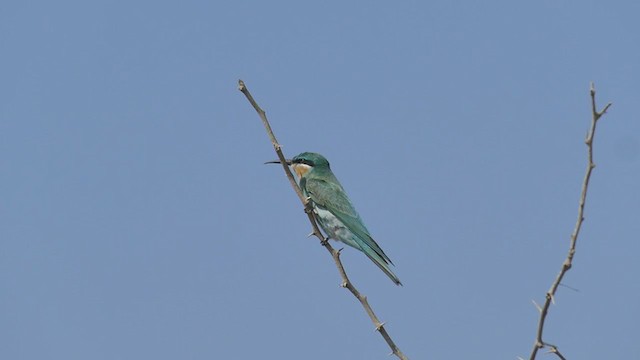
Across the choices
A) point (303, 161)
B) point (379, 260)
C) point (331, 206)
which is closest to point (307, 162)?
point (303, 161)

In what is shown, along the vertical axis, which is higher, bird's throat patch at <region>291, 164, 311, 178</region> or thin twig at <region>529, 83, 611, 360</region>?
bird's throat patch at <region>291, 164, 311, 178</region>

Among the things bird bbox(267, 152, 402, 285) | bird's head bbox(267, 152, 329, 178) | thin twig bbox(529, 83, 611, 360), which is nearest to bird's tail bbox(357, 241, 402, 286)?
bird bbox(267, 152, 402, 285)

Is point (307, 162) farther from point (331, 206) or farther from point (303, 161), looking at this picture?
point (331, 206)

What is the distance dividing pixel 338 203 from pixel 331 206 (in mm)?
56

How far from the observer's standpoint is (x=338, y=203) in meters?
6.22

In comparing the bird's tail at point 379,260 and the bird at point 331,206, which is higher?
the bird at point 331,206

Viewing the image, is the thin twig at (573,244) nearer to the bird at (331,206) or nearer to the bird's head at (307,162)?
the bird at (331,206)

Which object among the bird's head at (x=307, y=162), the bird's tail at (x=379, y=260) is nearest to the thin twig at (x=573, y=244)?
the bird's tail at (x=379, y=260)

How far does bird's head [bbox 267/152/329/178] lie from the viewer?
21.9ft

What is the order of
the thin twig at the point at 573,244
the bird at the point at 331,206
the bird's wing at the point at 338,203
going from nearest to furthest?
the thin twig at the point at 573,244 → the bird at the point at 331,206 → the bird's wing at the point at 338,203

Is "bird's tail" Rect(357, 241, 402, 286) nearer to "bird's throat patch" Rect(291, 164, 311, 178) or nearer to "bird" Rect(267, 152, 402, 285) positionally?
"bird" Rect(267, 152, 402, 285)

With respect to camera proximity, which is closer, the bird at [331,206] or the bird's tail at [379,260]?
the bird's tail at [379,260]

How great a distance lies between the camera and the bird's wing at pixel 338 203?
5.80 metres

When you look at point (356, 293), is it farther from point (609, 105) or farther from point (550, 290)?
point (609, 105)
